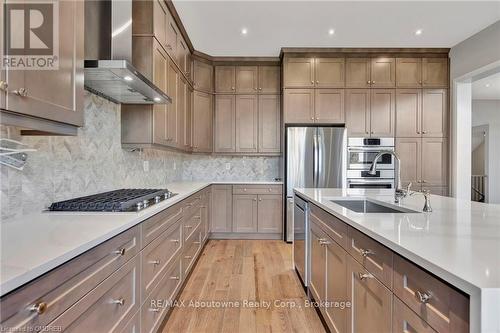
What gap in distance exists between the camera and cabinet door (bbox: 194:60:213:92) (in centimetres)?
434

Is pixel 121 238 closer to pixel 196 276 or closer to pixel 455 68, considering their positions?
pixel 196 276

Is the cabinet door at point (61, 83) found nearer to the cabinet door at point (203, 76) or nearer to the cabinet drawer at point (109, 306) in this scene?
the cabinet drawer at point (109, 306)

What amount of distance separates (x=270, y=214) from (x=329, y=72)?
2.44 meters

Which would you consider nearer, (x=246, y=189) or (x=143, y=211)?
(x=143, y=211)

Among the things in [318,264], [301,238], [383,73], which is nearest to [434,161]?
[383,73]

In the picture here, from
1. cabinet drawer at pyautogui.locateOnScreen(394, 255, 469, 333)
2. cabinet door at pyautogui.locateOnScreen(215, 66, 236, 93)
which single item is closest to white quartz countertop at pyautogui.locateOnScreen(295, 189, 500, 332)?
cabinet drawer at pyautogui.locateOnScreen(394, 255, 469, 333)

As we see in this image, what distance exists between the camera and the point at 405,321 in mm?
957

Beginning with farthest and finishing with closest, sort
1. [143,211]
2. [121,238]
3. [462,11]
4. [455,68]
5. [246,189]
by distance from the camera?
1. [246,189]
2. [455,68]
3. [462,11]
4. [143,211]
5. [121,238]

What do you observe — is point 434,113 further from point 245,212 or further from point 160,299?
point 160,299

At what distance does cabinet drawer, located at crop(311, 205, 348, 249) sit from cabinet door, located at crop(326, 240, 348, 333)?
47mm

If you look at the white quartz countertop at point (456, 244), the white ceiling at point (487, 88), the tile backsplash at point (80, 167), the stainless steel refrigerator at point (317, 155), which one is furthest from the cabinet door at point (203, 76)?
the white ceiling at point (487, 88)

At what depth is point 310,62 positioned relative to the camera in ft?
13.9

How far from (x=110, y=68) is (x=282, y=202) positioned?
3221 mm

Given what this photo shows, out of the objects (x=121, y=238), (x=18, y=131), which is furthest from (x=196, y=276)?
(x=18, y=131)
